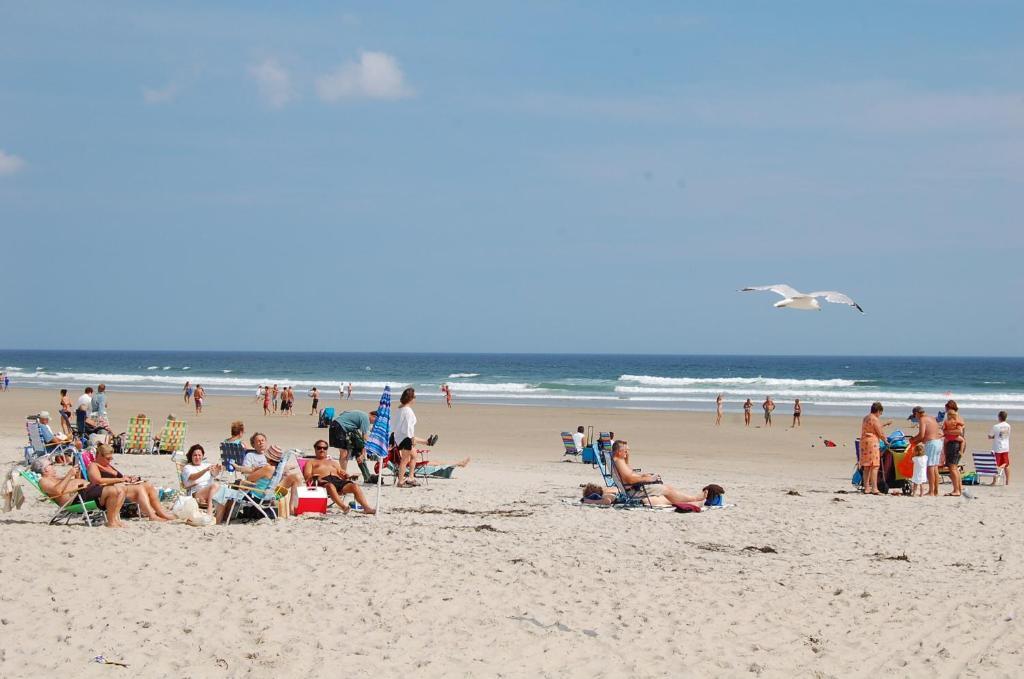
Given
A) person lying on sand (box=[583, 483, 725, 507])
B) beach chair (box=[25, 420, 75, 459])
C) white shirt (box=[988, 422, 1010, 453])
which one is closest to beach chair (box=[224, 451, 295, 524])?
person lying on sand (box=[583, 483, 725, 507])

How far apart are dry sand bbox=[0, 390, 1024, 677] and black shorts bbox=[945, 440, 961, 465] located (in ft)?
5.90

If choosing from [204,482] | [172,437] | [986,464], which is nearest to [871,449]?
[986,464]

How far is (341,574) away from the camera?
648 cm

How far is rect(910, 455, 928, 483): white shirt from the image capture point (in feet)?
37.4

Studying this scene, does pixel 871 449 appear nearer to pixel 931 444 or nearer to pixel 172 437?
pixel 931 444

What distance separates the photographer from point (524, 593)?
6.14 metres

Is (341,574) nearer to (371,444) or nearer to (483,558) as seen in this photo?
(483,558)

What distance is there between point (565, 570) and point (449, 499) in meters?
3.84

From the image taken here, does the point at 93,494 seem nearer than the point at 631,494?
Yes

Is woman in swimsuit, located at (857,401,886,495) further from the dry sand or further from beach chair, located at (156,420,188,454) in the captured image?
beach chair, located at (156,420,188,454)

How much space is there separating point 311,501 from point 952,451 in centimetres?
802

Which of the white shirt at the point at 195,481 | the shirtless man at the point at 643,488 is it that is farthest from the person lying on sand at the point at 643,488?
the white shirt at the point at 195,481

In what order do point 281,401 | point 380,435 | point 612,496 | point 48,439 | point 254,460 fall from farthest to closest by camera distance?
point 281,401 → point 48,439 → point 254,460 → point 612,496 → point 380,435

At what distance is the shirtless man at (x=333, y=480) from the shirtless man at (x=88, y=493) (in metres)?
1.77
